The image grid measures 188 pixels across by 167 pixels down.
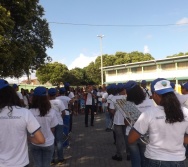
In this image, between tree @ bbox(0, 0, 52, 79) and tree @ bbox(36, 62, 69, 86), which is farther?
tree @ bbox(36, 62, 69, 86)

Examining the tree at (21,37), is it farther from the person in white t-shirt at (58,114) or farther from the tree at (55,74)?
the tree at (55,74)

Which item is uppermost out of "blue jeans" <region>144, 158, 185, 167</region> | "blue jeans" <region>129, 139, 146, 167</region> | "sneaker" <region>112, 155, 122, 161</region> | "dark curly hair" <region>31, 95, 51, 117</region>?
"dark curly hair" <region>31, 95, 51, 117</region>

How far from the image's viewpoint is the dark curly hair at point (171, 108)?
2.88 meters

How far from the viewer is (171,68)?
3722 centimetres

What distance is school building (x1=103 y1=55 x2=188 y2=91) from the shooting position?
35812mm

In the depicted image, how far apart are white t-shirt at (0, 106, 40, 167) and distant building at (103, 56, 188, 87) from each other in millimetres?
33651

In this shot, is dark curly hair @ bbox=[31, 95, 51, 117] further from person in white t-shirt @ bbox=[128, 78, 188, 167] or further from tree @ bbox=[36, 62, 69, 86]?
tree @ bbox=[36, 62, 69, 86]

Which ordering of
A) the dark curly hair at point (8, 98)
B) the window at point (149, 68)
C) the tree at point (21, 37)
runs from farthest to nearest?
1. the window at point (149, 68)
2. the tree at point (21, 37)
3. the dark curly hair at point (8, 98)

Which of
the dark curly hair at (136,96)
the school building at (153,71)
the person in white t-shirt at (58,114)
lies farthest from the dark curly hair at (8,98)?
the school building at (153,71)

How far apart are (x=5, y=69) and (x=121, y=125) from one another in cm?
1227

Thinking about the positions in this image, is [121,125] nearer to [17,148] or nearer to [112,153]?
[112,153]

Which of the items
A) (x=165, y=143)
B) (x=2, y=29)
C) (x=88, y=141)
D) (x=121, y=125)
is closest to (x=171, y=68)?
(x=2, y=29)

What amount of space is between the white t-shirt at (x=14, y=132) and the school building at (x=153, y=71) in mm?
33586

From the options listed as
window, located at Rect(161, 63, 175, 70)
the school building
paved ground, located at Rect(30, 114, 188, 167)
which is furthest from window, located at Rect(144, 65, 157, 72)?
paved ground, located at Rect(30, 114, 188, 167)
